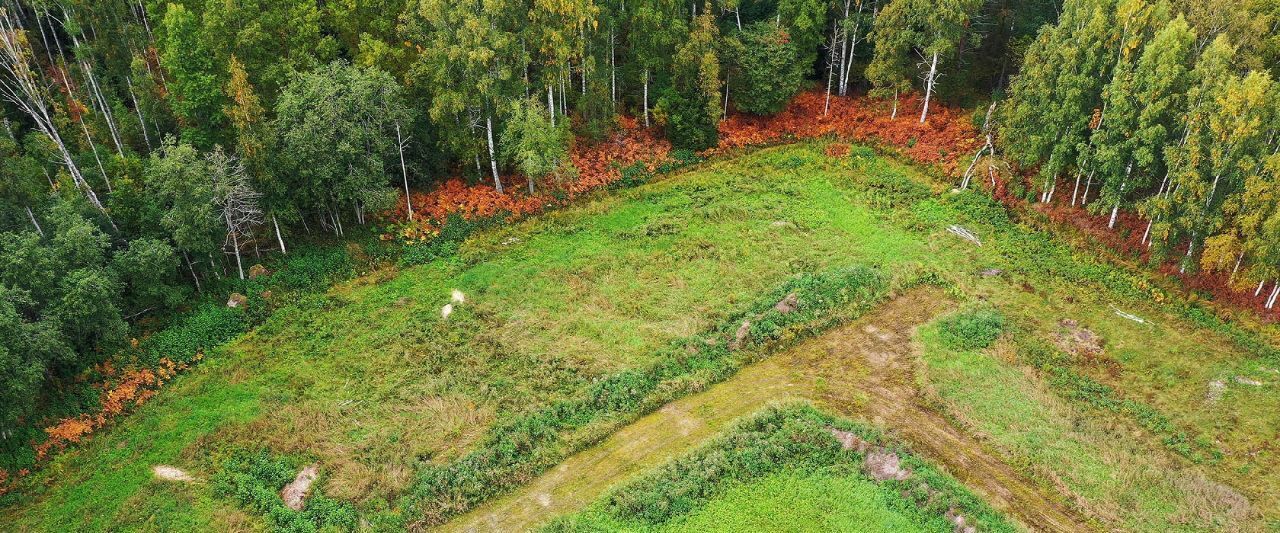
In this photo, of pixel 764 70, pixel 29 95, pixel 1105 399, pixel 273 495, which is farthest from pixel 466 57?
pixel 1105 399

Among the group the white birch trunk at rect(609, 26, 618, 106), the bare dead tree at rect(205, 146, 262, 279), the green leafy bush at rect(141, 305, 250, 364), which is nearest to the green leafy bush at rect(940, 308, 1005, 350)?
the white birch trunk at rect(609, 26, 618, 106)

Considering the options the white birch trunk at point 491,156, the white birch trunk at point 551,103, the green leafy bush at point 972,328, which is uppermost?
the white birch trunk at point 551,103

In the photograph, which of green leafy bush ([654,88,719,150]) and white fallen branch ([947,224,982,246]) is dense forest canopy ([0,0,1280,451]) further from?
white fallen branch ([947,224,982,246])

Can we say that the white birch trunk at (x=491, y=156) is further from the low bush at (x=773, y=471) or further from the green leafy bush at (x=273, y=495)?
the low bush at (x=773, y=471)

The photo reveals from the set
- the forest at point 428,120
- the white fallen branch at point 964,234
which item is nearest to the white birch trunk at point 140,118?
the forest at point 428,120

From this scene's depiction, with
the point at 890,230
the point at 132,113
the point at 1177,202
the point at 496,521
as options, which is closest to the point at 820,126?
the point at 890,230

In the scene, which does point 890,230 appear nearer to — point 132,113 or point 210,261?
point 210,261

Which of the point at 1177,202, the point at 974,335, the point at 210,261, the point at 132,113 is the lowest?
the point at 974,335
